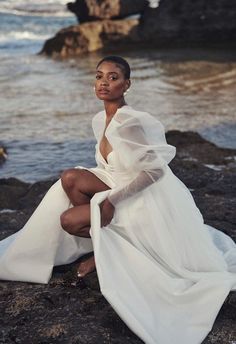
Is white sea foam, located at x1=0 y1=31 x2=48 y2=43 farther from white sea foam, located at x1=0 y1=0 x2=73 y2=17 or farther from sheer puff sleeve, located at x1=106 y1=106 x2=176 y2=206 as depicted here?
sheer puff sleeve, located at x1=106 y1=106 x2=176 y2=206

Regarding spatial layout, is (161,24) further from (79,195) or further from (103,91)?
(79,195)

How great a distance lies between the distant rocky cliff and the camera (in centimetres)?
2089

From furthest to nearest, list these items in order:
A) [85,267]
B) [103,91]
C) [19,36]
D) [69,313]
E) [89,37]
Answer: [19,36] → [89,37] → [85,267] → [103,91] → [69,313]

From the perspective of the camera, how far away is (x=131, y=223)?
344 cm

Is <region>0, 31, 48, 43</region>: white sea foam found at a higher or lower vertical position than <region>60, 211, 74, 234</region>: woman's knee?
lower

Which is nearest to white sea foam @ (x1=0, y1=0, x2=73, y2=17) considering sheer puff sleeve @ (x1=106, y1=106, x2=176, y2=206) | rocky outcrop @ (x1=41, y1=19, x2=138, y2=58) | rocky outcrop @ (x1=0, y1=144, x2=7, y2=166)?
rocky outcrop @ (x1=41, y1=19, x2=138, y2=58)

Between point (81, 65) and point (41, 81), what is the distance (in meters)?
2.93

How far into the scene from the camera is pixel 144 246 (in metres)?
3.46

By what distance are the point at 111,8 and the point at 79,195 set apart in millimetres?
18386

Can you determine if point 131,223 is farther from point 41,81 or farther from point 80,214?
point 41,81

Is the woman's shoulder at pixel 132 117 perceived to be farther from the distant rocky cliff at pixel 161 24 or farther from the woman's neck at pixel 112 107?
the distant rocky cliff at pixel 161 24

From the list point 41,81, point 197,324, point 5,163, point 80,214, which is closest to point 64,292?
point 80,214

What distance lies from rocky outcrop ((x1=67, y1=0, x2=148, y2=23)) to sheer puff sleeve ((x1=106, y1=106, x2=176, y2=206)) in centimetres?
1823

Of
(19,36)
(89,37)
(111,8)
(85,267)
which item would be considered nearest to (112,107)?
(85,267)
